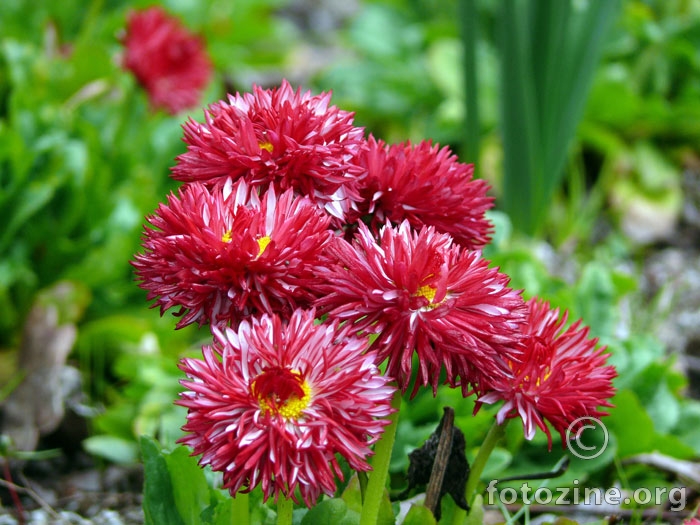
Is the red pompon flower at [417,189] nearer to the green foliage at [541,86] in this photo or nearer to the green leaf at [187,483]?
the green leaf at [187,483]

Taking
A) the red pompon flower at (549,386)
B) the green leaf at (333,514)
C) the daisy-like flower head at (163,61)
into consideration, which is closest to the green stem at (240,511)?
the green leaf at (333,514)

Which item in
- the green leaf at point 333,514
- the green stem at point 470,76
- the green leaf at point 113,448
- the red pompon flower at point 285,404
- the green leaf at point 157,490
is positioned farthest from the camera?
the green stem at point 470,76

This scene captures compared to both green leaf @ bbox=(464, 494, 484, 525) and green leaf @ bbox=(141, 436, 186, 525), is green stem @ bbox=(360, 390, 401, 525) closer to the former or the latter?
green leaf @ bbox=(464, 494, 484, 525)

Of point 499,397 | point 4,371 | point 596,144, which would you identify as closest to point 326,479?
point 499,397

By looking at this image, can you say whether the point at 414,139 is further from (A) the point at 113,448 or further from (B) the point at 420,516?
(B) the point at 420,516

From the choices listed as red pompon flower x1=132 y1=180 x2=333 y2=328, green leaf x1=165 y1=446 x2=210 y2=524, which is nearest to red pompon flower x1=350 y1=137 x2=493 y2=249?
red pompon flower x1=132 y1=180 x2=333 y2=328
